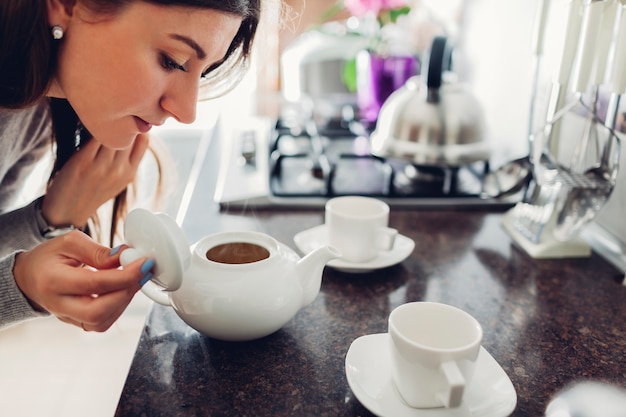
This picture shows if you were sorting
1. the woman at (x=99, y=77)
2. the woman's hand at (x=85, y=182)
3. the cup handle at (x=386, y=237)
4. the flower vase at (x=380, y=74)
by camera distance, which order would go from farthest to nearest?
1. the flower vase at (x=380, y=74)
2. the woman's hand at (x=85, y=182)
3. the cup handle at (x=386, y=237)
4. the woman at (x=99, y=77)

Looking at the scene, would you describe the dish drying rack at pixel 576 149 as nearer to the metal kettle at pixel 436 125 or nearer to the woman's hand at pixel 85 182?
the metal kettle at pixel 436 125

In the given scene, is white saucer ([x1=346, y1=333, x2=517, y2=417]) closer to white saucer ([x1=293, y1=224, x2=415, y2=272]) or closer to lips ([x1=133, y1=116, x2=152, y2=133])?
white saucer ([x1=293, y1=224, x2=415, y2=272])

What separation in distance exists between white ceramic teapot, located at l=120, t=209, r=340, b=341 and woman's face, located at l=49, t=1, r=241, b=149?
0.20 m

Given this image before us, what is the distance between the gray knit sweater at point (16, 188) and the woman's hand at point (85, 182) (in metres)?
0.04

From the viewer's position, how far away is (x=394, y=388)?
0.57 m

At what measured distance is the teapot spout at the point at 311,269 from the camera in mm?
664

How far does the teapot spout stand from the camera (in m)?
0.66

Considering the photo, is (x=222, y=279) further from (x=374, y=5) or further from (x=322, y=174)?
(x=374, y=5)

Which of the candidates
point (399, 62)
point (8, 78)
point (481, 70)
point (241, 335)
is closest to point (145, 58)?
point (8, 78)

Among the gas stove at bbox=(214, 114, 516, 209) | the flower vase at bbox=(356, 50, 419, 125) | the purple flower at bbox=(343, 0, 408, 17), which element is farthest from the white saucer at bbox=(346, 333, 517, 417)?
the purple flower at bbox=(343, 0, 408, 17)

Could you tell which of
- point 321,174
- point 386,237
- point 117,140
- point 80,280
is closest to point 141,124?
point 117,140

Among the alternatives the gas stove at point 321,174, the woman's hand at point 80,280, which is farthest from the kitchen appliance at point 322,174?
the woman's hand at point 80,280

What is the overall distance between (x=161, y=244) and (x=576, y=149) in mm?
670

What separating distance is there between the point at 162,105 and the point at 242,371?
0.36 metres
